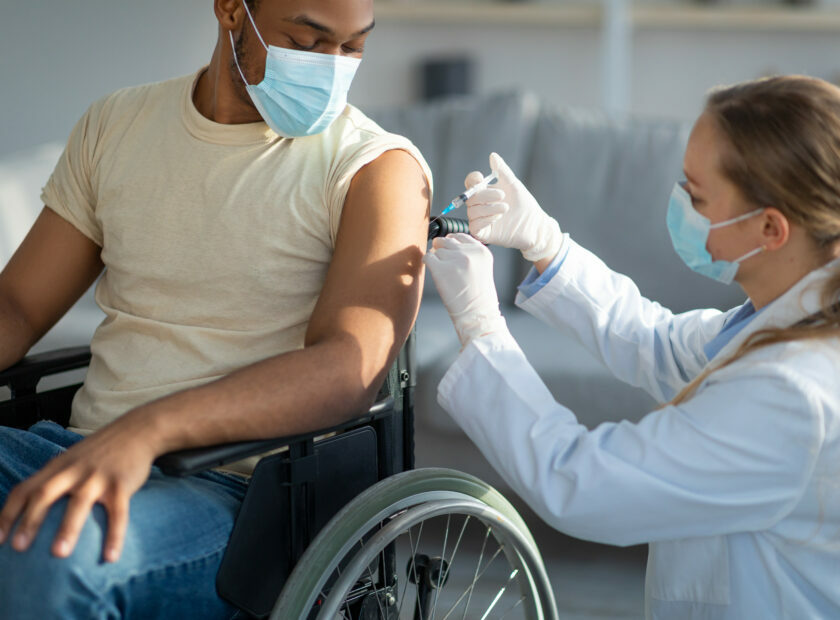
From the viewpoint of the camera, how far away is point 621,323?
1.40 metres

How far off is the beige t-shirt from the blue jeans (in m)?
0.15

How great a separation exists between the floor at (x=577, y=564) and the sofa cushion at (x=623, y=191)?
2.19 ft

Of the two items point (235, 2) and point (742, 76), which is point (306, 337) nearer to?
point (235, 2)

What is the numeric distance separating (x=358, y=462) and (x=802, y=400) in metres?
0.53

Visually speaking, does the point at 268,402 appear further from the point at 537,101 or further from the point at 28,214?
the point at 537,101

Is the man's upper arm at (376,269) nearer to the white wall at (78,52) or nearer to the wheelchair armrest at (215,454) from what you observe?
the wheelchair armrest at (215,454)

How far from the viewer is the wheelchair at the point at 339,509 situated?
108 centimetres

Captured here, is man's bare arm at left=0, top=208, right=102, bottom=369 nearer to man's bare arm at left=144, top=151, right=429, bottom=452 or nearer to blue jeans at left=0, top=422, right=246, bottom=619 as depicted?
blue jeans at left=0, top=422, right=246, bottom=619

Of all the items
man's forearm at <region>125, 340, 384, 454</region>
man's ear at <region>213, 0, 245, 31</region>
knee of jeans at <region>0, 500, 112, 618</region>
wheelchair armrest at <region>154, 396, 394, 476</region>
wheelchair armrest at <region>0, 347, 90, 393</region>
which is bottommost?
knee of jeans at <region>0, 500, 112, 618</region>

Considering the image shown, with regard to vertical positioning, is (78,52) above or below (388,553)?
above

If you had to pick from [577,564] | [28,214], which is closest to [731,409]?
[577,564]

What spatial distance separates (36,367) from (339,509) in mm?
518

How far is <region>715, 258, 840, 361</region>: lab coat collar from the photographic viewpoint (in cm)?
109

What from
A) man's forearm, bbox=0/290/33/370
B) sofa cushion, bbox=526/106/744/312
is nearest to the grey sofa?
sofa cushion, bbox=526/106/744/312
